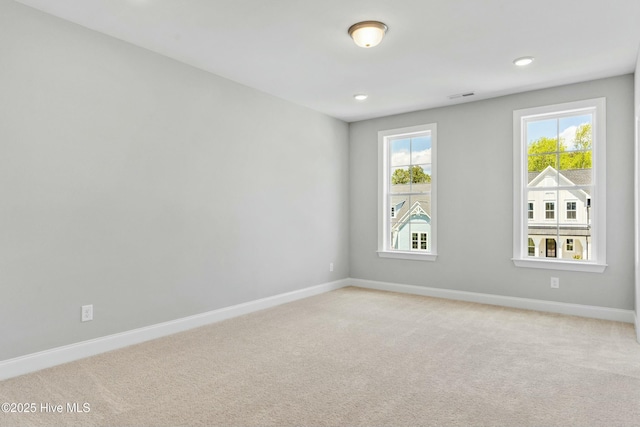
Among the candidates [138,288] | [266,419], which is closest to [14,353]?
[138,288]

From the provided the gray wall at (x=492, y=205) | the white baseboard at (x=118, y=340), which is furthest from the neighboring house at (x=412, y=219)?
the white baseboard at (x=118, y=340)

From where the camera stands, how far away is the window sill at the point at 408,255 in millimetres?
5449

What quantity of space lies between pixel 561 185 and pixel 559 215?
34cm

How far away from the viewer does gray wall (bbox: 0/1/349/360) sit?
9.18 ft

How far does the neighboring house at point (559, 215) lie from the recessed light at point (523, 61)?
55.3 inches

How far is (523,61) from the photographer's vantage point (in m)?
3.79

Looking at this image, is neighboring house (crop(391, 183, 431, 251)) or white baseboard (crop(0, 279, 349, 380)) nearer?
white baseboard (crop(0, 279, 349, 380))

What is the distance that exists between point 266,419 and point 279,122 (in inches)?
143

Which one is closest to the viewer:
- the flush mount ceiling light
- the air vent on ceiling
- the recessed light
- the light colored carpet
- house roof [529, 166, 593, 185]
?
the light colored carpet

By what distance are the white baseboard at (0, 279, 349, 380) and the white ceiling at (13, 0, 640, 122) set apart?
8.13ft

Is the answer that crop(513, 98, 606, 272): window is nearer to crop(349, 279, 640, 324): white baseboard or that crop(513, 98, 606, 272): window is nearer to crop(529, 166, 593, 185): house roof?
crop(529, 166, 593, 185): house roof

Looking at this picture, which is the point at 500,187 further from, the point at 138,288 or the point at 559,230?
the point at 138,288

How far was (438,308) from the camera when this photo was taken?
4.72 meters

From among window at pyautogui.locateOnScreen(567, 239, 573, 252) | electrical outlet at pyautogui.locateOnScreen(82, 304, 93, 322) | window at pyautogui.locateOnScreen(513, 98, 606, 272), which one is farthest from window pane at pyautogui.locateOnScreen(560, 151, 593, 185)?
electrical outlet at pyautogui.locateOnScreen(82, 304, 93, 322)
